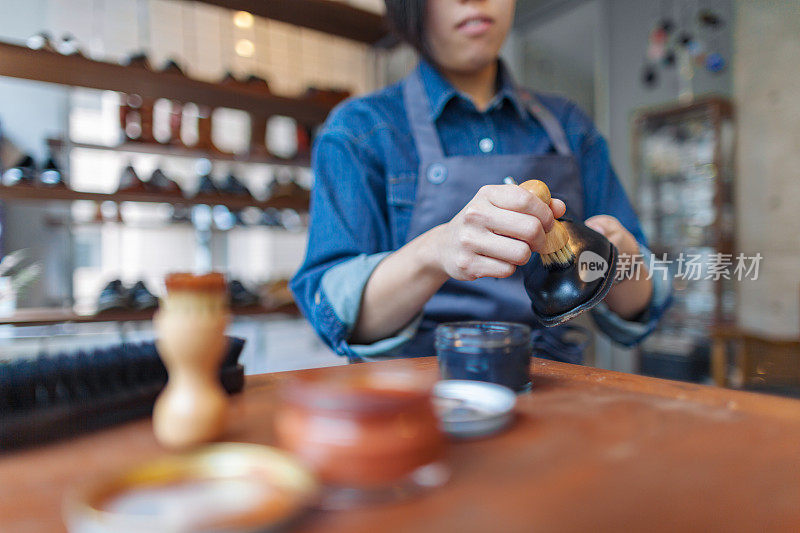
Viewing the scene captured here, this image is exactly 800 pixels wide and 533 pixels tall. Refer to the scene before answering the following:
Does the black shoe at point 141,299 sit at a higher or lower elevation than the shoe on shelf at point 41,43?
lower

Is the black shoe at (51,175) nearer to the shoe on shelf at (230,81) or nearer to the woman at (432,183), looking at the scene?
the shoe on shelf at (230,81)

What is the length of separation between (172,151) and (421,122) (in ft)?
7.42

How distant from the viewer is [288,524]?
308 millimetres

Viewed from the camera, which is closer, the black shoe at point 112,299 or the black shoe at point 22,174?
the black shoe at point 22,174

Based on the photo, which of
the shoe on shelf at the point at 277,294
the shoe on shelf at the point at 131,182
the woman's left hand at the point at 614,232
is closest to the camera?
the woman's left hand at the point at 614,232

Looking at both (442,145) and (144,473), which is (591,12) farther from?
(144,473)

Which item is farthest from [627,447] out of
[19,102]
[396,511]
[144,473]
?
[19,102]

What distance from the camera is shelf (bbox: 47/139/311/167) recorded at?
290cm

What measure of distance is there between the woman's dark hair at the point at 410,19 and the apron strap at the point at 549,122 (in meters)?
0.30

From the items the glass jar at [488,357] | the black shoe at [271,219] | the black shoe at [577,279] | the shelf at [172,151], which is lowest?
the glass jar at [488,357]

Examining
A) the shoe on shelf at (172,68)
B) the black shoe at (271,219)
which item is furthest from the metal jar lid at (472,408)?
the black shoe at (271,219)

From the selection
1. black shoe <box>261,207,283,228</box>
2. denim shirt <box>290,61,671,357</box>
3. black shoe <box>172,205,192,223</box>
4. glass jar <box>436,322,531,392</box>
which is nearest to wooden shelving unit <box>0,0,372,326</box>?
black shoe <box>261,207,283,228</box>

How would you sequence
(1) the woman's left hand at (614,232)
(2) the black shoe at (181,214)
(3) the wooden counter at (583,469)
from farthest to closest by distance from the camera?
(2) the black shoe at (181,214)
(1) the woman's left hand at (614,232)
(3) the wooden counter at (583,469)

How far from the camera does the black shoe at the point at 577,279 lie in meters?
0.72
